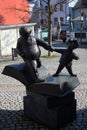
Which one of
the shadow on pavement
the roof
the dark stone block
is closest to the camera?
the dark stone block

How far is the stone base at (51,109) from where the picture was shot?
6649 millimetres

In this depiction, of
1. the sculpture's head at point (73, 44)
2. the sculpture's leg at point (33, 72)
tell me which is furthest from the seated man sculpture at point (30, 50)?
the sculpture's head at point (73, 44)

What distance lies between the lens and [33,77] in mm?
7012

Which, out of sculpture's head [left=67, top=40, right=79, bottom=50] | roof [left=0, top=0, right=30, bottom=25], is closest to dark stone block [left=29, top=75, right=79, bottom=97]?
sculpture's head [left=67, top=40, right=79, bottom=50]

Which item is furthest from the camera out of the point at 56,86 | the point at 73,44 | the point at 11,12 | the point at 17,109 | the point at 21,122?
the point at 11,12

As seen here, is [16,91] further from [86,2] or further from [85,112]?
[86,2]

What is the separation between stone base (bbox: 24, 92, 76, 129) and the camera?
6.65 m

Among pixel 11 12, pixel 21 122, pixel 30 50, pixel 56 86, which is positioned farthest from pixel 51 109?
pixel 11 12

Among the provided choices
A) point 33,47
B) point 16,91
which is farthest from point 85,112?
point 16,91

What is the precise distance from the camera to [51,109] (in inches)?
262

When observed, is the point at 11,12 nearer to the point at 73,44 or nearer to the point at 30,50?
the point at 30,50

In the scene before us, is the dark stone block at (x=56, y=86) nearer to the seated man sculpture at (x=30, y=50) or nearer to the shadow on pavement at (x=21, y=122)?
the seated man sculpture at (x=30, y=50)

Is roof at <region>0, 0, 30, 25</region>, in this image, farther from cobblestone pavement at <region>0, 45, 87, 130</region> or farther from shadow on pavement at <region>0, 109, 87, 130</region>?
shadow on pavement at <region>0, 109, 87, 130</region>

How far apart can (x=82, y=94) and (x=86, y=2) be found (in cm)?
3509
